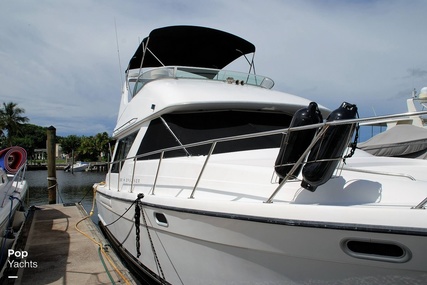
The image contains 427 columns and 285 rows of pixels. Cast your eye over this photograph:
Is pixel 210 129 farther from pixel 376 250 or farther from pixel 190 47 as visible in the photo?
pixel 190 47

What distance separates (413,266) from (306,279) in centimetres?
71

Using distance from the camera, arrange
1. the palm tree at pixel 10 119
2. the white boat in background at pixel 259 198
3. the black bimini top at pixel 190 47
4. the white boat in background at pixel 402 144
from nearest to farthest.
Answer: the white boat in background at pixel 259 198 → the black bimini top at pixel 190 47 → the white boat in background at pixel 402 144 → the palm tree at pixel 10 119

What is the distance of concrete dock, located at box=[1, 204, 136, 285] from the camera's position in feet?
14.0

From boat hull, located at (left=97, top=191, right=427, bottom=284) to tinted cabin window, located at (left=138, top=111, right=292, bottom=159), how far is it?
934 mm

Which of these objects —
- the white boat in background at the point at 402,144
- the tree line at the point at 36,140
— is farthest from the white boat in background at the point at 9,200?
the tree line at the point at 36,140

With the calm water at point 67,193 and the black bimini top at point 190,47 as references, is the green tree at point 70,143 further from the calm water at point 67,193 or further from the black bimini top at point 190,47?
the black bimini top at point 190,47

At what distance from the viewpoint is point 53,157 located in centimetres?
1066

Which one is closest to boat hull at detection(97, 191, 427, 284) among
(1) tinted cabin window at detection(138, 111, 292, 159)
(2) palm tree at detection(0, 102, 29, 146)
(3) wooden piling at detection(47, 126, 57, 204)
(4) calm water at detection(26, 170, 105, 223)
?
(1) tinted cabin window at detection(138, 111, 292, 159)

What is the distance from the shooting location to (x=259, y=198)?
2934 millimetres

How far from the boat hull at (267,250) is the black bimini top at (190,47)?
13.3 feet

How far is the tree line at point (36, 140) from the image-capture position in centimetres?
4741

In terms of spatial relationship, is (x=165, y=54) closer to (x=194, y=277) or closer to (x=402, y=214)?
(x=194, y=277)

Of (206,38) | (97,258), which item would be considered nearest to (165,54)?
(206,38)

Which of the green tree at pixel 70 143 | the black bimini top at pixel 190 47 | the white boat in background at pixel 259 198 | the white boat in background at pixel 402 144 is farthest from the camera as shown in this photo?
the green tree at pixel 70 143
